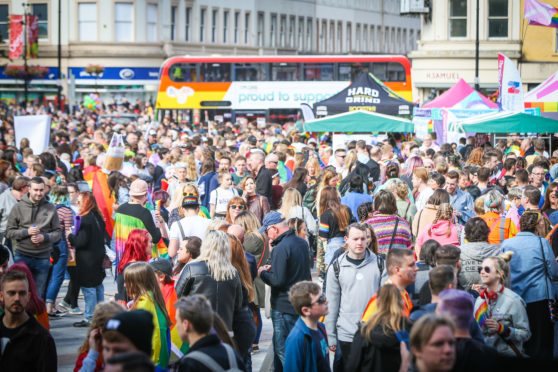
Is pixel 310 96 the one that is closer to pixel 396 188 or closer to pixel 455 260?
pixel 396 188

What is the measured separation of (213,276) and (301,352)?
133 cm

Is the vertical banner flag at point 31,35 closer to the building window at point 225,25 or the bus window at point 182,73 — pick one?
the bus window at point 182,73

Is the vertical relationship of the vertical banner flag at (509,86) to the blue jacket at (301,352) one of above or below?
above

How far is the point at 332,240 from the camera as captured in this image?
1006 cm

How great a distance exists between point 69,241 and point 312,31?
68276mm

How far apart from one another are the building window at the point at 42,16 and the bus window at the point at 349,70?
3039 centimetres

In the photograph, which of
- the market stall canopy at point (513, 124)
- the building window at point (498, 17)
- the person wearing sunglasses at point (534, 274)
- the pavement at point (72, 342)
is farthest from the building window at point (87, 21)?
the person wearing sunglasses at point (534, 274)

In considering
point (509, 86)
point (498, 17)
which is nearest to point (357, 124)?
point (509, 86)

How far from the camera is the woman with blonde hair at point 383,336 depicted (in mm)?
5832

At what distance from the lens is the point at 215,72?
39.2 meters

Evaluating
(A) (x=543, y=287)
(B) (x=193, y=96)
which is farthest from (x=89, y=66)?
(A) (x=543, y=287)

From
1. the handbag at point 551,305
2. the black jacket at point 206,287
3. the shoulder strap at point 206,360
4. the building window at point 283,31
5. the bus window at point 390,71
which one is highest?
the building window at point 283,31

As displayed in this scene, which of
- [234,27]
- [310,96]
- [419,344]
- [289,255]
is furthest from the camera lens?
[234,27]

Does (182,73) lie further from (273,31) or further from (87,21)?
(273,31)
